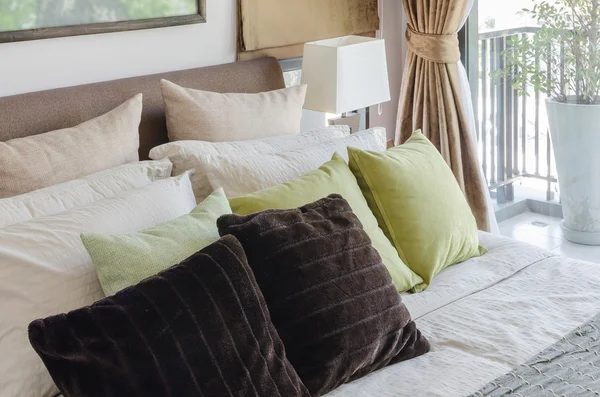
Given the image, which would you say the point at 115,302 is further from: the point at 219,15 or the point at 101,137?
the point at 219,15

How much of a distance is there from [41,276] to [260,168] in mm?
857

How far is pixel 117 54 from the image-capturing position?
2.79m

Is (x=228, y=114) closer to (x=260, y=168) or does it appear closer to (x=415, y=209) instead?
(x=260, y=168)

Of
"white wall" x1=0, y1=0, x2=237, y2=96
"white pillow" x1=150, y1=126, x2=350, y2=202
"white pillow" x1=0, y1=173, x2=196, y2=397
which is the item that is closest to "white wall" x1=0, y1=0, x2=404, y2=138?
"white wall" x1=0, y1=0, x2=237, y2=96

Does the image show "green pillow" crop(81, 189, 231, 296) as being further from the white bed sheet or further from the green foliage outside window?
the green foliage outside window

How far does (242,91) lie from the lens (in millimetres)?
3078

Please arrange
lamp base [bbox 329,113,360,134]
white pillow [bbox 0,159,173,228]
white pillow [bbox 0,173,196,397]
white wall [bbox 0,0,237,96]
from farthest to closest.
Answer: lamp base [bbox 329,113,360,134] → white wall [bbox 0,0,237,96] → white pillow [bbox 0,159,173,228] → white pillow [bbox 0,173,196,397]

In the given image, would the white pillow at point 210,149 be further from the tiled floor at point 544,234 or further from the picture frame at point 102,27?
the tiled floor at point 544,234

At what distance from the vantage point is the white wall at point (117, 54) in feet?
8.31

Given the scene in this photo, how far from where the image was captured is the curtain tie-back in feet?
12.2

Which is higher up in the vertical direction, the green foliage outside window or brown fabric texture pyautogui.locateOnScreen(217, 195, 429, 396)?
the green foliage outside window

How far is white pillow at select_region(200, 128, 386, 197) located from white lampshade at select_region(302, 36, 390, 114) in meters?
0.55

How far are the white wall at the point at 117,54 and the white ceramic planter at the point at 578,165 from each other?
163 centimetres

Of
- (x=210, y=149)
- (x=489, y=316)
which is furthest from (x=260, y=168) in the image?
(x=489, y=316)
